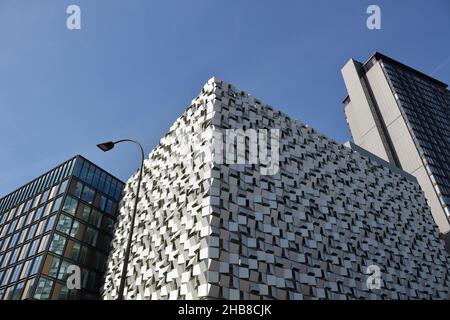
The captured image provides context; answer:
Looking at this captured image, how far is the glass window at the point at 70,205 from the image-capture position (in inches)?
1833

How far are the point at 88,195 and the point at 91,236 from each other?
5.67 metres

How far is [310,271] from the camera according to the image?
1298 inches

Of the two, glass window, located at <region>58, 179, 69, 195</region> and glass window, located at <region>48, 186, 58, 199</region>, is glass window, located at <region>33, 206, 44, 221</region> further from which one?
glass window, located at <region>58, 179, 69, 195</region>

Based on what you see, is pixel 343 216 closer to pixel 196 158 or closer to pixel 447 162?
pixel 196 158

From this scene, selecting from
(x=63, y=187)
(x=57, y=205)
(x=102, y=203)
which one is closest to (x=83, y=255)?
(x=57, y=205)

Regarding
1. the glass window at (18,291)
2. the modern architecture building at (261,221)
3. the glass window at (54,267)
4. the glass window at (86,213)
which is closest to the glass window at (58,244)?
the glass window at (54,267)

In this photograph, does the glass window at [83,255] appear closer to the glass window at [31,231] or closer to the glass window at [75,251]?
the glass window at [75,251]

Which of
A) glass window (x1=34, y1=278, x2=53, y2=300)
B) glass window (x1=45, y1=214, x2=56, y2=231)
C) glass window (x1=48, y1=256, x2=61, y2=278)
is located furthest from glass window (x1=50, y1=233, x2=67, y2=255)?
glass window (x1=34, y1=278, x2=53, y2=300)

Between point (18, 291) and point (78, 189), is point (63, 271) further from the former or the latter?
point (78, 189)

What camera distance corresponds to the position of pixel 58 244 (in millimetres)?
43594

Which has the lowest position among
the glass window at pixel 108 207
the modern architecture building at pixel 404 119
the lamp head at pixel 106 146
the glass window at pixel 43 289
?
the lamp head at pixel 106 146

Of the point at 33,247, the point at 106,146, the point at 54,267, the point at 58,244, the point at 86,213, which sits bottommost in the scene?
the point at 106,146

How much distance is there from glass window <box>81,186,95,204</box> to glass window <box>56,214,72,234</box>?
389 centimetres

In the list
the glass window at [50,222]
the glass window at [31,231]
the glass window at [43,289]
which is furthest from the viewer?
the glass window at [31,231]
